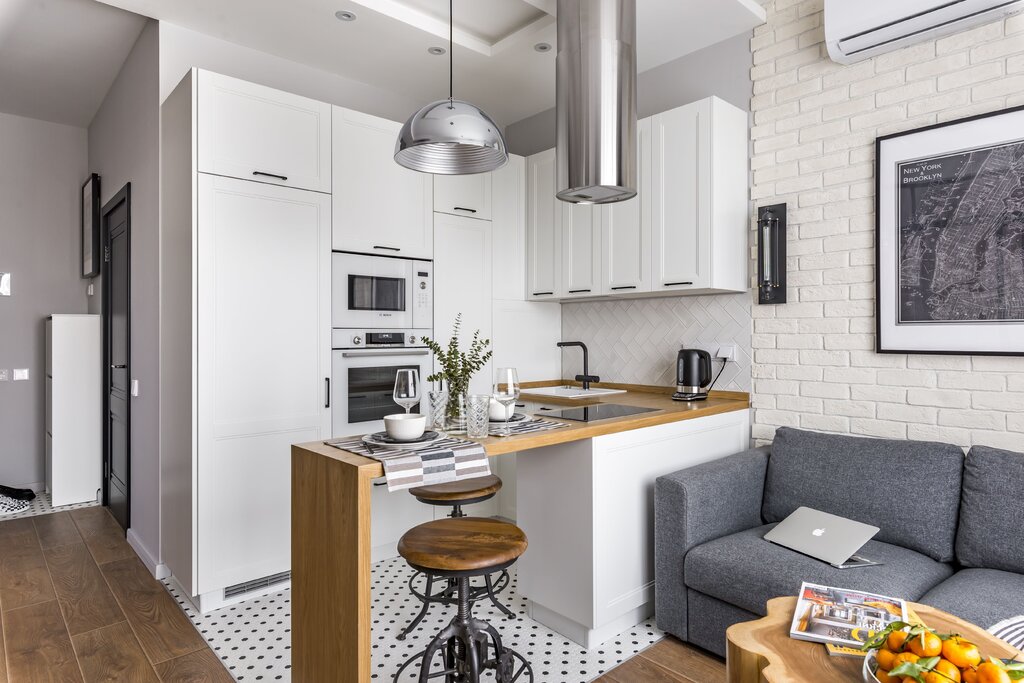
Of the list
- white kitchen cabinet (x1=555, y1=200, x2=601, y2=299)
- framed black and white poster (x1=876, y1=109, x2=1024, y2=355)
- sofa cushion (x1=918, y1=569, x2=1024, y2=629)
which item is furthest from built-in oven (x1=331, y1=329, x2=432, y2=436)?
sofa cushion (x1=918, y1=569, x2=1024, y2=629)

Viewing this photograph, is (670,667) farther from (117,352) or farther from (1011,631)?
(117,352)

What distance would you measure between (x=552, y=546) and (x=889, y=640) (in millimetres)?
1404

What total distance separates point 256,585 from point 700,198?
282 cm

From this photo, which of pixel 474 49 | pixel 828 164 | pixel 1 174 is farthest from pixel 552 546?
pixel 1 174

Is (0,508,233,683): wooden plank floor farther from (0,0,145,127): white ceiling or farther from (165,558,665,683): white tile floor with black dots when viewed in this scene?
(0,0,145,127): white ceiling

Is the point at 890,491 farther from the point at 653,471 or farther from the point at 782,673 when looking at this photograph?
the point at 782,673

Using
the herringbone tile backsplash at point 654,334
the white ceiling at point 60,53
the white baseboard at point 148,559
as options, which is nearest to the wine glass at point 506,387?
the herringbone tile backsplash at point 654,334

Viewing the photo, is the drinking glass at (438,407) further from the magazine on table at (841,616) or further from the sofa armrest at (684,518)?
the magazine on table at (841,616)

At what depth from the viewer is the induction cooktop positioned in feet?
8.16

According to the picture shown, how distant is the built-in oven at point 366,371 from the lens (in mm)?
3094

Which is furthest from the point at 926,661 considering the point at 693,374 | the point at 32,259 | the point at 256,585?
the point at 32,259

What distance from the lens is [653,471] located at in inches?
99.9

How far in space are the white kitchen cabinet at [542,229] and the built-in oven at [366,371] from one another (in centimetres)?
90

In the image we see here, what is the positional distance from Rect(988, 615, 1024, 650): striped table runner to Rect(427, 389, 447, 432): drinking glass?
1711mm
